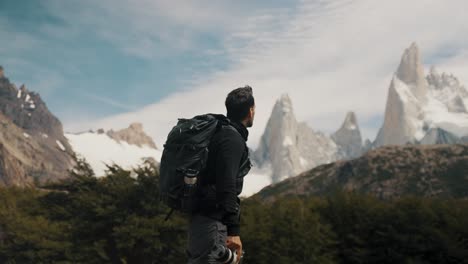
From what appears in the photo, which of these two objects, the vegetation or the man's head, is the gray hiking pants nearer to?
the man's head

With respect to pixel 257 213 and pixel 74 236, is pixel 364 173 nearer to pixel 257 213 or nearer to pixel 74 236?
pixel 257 213

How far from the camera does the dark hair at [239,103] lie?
526cm

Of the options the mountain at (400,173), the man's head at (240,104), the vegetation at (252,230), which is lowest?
the vegetation at (252,230)

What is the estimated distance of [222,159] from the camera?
4.80m

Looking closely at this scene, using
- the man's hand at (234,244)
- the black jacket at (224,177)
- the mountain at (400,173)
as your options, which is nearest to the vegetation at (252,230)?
the black jacket at (224,177)

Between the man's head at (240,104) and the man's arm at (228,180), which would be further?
the man's head at (240,104)

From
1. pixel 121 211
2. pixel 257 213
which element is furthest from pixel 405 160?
pixel 121 211

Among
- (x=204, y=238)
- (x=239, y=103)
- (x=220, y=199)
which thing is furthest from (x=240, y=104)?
(x=204, y=238)

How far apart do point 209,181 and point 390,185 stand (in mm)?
143529

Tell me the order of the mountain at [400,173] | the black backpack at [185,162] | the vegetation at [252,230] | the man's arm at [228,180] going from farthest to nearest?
1. the mountain at [400,173]
2. the vegetation at [252,230]
3. the black backpack at [185,162]
4. the man's arm at [228,180]

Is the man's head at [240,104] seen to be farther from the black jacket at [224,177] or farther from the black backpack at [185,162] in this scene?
the black backpack at [185,162]

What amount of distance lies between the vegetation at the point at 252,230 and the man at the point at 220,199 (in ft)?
79.8

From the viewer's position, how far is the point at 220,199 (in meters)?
4.76

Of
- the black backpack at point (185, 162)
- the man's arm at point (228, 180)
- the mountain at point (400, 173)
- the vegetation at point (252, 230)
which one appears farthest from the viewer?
the mountain at point (400, 173)
